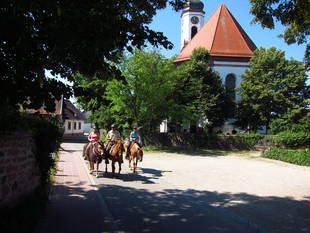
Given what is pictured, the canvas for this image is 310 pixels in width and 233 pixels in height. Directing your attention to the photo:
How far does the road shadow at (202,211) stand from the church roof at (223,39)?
146 feet

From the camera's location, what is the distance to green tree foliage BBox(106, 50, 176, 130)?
1524 inches

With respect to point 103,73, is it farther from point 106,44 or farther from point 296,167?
point 296,167

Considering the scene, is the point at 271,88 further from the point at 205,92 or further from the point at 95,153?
the point at 95,153

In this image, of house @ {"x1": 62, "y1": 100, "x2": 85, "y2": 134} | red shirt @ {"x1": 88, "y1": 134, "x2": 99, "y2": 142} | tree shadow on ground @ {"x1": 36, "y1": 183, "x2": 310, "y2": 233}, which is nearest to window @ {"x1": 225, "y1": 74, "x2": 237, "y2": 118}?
house @ {"x1": 62, "y1": 100, "x2": 85, "y2": 134}

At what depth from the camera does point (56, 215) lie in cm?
1031

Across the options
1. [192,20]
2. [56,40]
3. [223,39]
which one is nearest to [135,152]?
[56,40]

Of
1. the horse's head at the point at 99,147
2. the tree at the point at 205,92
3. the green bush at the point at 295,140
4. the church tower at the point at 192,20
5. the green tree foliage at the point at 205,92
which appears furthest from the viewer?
the church tower at the point at 192,20

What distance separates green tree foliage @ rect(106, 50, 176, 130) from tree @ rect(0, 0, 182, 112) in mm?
30195

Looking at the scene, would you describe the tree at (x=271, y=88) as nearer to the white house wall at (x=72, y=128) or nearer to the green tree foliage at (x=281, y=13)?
the white house wall at (x=72, y=128)

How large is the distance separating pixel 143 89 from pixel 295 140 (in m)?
12.7

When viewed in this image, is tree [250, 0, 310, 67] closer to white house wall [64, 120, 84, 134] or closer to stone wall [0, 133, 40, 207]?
stone wall [0, 133, 40, 207]

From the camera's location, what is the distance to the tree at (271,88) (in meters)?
48.6

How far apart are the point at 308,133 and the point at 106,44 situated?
30.2 metres

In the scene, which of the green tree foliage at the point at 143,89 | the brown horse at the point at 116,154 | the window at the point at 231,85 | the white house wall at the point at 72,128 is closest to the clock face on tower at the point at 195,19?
the window at the point at 231,85
